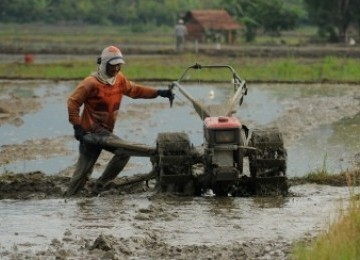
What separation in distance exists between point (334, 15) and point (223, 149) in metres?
44.7

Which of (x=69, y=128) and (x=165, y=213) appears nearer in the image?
(x=165, y=213)

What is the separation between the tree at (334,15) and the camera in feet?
177

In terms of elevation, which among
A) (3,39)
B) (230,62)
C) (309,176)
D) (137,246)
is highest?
(137,246)

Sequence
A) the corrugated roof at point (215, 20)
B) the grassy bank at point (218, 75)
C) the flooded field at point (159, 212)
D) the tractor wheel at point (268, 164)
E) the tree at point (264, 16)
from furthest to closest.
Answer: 1. the tree at point (264, 16)
2. the corrugated roof at point (215, 20)
3. the grassy bank at point (218, 75)
4. the tractor wheel at point (268, 164)
5. the flooded field at point (159, 212)

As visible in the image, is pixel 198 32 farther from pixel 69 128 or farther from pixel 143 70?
pixel 69 128

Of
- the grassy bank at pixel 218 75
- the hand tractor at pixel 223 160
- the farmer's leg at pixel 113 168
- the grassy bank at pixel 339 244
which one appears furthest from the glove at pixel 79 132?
the grassy bank at pixel 218 75

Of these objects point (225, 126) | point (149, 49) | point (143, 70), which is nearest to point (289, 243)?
point (225, 126)

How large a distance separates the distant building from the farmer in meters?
43.2

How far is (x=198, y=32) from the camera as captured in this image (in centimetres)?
5747

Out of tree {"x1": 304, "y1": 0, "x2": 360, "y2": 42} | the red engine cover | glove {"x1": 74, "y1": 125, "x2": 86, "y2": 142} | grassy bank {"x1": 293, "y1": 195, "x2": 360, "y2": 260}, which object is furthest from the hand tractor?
tree {"x1": 304, "y1": 0, "x2": 360, "y2": 42}

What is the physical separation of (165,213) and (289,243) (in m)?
1.90

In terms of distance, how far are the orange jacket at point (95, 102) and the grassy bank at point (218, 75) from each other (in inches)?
700

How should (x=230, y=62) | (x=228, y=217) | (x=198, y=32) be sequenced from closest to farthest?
(x=228, y=217), (x=230, y=62), (x=198, y=32)

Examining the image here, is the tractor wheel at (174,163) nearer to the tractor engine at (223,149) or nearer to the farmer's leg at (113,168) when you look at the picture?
the tractor engine at (223,149)
